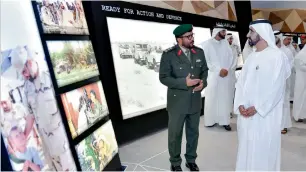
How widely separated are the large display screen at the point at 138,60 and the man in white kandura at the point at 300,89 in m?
2.48

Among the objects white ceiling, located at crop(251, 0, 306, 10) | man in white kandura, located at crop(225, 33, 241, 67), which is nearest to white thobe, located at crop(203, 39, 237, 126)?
man in white kandura, located at crop(225, 33, 241, 67)

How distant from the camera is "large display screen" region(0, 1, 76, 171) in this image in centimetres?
167

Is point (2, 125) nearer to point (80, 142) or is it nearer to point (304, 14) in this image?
point (80, 142)

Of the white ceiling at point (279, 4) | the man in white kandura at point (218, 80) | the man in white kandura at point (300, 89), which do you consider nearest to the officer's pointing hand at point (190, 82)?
the man in white kandura at point (218, 80)

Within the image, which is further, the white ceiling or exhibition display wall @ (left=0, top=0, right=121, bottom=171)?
the white ceiling

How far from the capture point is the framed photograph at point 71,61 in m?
2.16

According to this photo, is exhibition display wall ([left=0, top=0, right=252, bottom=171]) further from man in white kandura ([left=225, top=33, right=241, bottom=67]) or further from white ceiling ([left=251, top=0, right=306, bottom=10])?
white ceiling ([left=251, top=0, right=306, bottom=10])

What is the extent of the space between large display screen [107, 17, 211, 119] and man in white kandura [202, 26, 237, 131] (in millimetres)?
752

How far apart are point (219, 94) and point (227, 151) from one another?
1443mm

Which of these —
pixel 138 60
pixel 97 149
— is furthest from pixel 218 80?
pixel 97 149

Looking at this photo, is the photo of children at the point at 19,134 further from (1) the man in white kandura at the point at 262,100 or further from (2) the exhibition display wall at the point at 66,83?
(1) the man in white kandura at the point at 262,100

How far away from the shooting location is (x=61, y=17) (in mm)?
2375

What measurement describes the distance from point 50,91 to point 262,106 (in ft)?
5.66

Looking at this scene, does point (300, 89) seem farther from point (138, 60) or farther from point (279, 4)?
point (279, 4)
